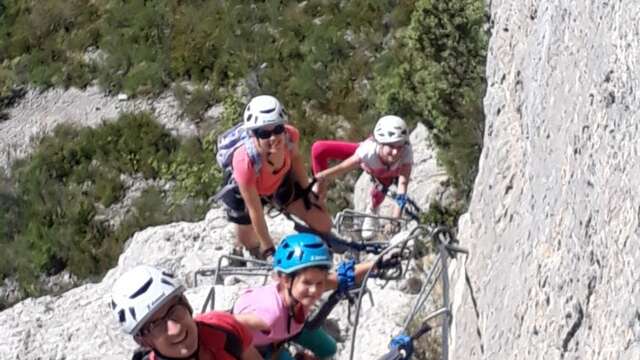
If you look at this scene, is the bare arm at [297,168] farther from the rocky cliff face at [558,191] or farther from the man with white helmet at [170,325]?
the man with white helmet at [170,325]

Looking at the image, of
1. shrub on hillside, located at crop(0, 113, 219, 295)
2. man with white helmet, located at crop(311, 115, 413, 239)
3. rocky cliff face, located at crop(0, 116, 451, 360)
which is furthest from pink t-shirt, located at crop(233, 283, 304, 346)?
shrub on hillside, located at crop(0, 113, 219, 295)

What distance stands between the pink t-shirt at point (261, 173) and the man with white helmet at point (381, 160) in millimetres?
1790

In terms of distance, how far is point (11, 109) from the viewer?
21.9 m

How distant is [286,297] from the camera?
20.5 ft

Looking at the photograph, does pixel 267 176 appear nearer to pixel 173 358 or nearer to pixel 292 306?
pixel 292 306

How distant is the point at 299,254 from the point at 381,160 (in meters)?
4.44

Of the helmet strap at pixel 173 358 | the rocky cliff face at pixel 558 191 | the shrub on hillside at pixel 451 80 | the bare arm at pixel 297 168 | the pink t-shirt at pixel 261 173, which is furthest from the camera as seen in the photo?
the shrub on hillside at pixel 451 80

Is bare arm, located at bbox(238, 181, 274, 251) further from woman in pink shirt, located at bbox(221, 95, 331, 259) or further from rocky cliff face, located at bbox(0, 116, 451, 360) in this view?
rocky cliff face, located at bbox(0, 116, 451, 360)

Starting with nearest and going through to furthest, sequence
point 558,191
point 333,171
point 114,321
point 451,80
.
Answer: point 558,191
point 114,321
point 333,171
point 451,80

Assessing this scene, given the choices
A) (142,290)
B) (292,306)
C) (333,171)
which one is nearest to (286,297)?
(292,306)

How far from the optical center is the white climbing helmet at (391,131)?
10.4 metres

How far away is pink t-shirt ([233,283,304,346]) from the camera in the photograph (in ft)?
20.2

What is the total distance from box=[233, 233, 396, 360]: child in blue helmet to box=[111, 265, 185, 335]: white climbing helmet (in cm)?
62

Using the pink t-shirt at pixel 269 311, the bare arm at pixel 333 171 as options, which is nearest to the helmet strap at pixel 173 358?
the pink t-shirt at pixel 269 311
